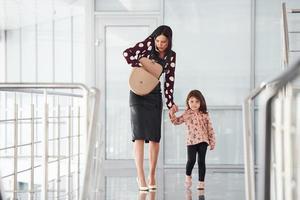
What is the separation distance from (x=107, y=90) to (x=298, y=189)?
6.52 m

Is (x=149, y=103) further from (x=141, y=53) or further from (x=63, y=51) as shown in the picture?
(x=63, y=51)

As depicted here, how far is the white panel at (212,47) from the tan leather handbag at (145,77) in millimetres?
3280

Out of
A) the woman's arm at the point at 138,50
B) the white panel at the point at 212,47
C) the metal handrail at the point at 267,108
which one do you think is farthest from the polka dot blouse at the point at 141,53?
the white panel at the point at 212,47

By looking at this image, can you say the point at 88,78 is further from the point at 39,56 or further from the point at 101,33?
the point at 39,56

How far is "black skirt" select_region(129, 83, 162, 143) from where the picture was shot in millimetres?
5395

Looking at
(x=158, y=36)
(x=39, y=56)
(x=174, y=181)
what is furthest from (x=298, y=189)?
(x=39, y=56)

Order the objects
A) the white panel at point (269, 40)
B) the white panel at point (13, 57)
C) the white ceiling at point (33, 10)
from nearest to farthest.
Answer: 1. the white panel at point (269, 40)
2. the white ceiling at point (33, 10)
3. the white panel at point (13, 57)

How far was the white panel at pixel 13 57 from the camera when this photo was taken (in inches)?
526

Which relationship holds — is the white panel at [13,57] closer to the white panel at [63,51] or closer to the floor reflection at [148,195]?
the white panel at [63,51]

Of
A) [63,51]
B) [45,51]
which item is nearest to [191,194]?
[63,51]

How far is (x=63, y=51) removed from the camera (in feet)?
42.0

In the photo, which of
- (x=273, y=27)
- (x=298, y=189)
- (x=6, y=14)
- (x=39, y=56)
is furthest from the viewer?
(x=39, y=56)

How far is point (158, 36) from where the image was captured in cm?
522

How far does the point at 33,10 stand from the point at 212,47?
4.45 m
